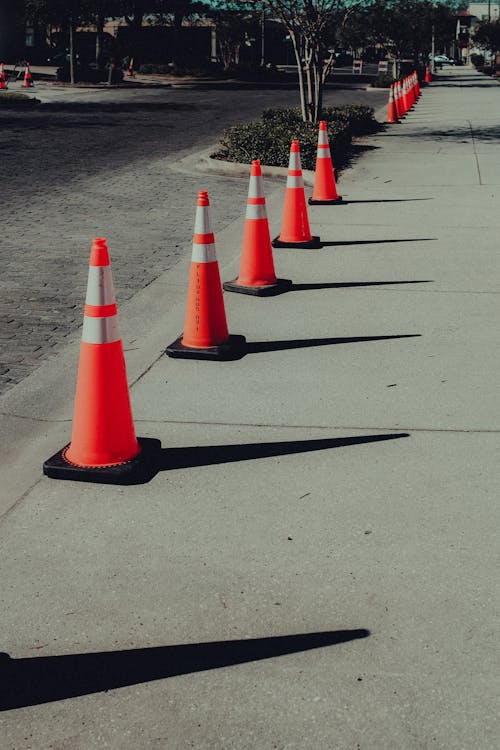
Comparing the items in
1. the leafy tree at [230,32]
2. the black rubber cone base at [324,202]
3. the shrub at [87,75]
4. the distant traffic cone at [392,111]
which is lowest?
the black rubber cone base at [324,202]

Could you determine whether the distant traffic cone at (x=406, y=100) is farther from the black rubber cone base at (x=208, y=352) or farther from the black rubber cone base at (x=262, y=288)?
the black rubber cone base at (x=208, y=352)

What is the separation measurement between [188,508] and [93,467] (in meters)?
0.50

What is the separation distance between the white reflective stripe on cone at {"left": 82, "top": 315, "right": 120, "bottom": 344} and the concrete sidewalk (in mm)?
555

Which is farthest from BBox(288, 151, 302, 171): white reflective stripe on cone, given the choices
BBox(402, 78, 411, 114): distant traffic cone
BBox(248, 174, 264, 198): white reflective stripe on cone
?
BBox(402, 78, 411, 114): distant traffic cone

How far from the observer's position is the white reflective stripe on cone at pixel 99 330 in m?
4.06

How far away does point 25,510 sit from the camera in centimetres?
372

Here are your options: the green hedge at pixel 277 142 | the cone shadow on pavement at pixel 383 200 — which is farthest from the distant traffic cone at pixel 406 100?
A: the cone shadow on pavement at pixel 383 200

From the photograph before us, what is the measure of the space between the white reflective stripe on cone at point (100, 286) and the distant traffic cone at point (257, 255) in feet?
9.59

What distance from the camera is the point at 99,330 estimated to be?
407 cm

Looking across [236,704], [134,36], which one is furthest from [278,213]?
[134,36]

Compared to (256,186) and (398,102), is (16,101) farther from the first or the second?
(256,186)

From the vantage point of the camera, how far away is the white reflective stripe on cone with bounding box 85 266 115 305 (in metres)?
4.00

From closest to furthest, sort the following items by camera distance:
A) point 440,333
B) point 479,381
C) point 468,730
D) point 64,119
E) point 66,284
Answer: point 468,730 < point 479,381 < point 440,333 < point 66,284 < point 64,119

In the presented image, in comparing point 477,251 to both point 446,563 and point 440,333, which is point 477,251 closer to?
point 440,333
